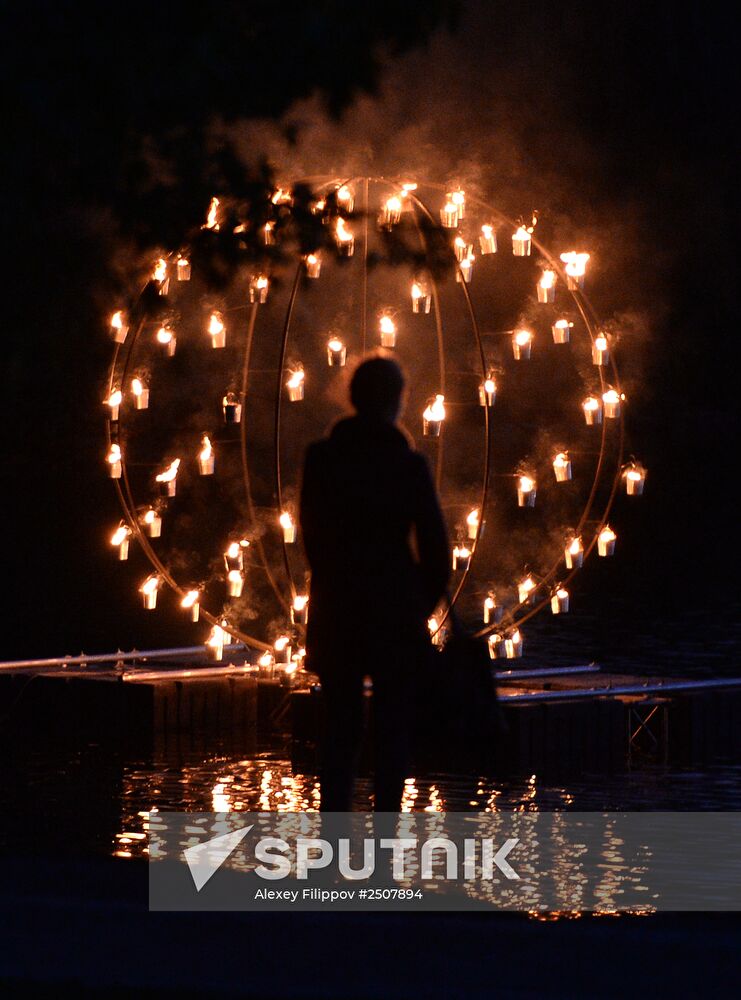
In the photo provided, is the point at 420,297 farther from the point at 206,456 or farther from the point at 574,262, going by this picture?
the point at 206,456

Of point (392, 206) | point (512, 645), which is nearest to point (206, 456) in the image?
point (392, 206)

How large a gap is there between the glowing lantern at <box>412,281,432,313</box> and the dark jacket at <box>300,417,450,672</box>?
6153mm

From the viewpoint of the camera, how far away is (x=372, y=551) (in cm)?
566

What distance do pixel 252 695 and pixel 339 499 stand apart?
7.82 metres

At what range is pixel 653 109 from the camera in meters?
35.7

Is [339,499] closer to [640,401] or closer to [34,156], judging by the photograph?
[34,156]

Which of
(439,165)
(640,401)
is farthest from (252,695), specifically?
(640,401)

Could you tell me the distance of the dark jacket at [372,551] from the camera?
222 inches

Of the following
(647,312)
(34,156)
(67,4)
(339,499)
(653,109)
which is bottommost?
(339,499)

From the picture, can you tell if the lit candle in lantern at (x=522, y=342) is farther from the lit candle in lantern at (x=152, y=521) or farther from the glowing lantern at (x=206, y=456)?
the lit candle in lantern at (x=152, y=521)

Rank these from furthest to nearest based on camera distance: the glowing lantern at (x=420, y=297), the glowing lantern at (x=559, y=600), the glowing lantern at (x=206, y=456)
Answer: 1. the glowing lantern at (x=559, y=600)
2. the glowing lantern at (x=206, y=456)
3. the glowing lantern at (x=420, y=297)

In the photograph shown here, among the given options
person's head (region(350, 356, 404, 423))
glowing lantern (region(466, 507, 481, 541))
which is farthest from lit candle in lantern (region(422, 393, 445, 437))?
person's head (region(350, 356, 404, 423))

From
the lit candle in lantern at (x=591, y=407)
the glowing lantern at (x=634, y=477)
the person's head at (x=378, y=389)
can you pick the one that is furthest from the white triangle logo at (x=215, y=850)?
the lit candle in lantern at (x=591, y=407)

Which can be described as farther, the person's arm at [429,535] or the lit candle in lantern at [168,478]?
the lit candle in lantern at [168,478]
